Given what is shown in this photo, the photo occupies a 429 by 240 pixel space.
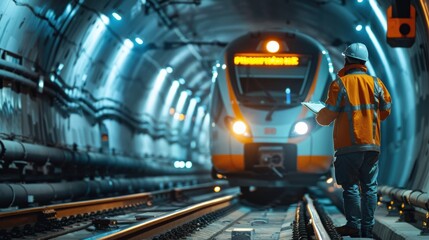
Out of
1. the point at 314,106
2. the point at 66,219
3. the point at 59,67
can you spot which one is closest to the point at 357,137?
the point at 314,106

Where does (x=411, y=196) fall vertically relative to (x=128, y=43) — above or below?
below

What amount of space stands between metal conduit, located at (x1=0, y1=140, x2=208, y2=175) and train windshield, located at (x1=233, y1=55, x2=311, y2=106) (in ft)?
12.4

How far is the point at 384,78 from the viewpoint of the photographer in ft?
64.7

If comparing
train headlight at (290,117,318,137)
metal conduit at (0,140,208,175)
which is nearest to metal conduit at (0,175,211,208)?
metal conduit at (0,140,208,175)

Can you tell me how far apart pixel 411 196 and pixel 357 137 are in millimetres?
2709

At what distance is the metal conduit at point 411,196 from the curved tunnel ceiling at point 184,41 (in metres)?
0.40

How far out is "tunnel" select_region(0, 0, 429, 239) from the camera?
15.3m

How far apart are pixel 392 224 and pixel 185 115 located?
2809cm

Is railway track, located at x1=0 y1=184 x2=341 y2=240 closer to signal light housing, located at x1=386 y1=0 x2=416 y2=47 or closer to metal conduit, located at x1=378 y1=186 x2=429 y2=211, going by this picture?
metal conduit, located at x1=378 y1=186 x2=429 y2=211

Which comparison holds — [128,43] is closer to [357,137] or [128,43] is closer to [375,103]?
[375,103]

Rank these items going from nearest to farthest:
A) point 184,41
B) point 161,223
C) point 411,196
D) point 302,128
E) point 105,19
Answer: point 411,196 → point 161,223 → point 302,128 → point 105,19 → point 184,41

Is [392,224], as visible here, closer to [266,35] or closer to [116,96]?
[266,35]

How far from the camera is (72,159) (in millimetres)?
19125

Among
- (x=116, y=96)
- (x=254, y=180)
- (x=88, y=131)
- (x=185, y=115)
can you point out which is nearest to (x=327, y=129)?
(x=254, y=180)
